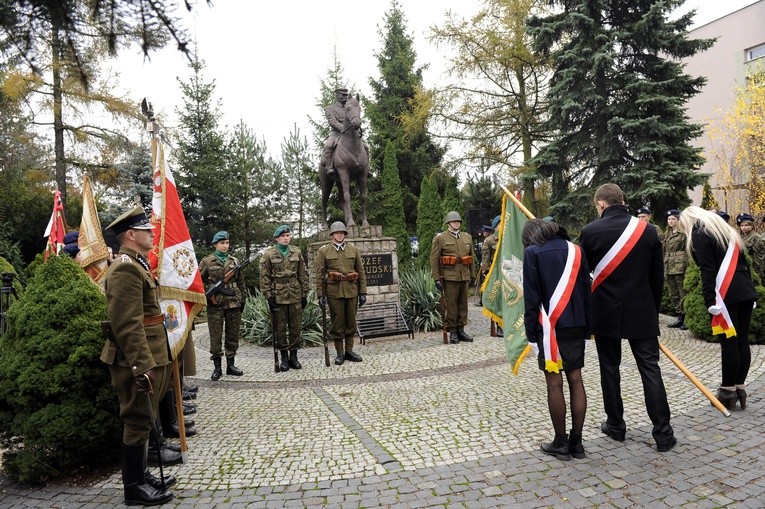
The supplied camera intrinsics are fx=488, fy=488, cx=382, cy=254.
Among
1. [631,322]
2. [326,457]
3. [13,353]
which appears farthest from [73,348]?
[631,322]

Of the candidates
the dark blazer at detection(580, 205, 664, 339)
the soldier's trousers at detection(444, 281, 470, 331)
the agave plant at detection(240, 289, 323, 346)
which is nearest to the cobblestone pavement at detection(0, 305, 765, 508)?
the dark blazer at detection(580, 205, 664, 339)

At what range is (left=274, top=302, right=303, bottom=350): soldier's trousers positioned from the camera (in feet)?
23.1

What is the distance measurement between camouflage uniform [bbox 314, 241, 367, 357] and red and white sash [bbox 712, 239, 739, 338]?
445 centimetres

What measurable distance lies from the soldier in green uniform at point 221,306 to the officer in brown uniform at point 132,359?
3.24 metres

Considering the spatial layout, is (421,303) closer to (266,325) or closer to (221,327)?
(266,325)

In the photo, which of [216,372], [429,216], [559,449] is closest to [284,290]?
[216,372]

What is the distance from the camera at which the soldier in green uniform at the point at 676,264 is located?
27.9 feet

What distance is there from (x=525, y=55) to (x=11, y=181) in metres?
19.6

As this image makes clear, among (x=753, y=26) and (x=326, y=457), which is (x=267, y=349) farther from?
(x=753, y=26)

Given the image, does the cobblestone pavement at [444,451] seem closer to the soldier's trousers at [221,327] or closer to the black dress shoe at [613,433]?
the black dress shoe at [613,433]

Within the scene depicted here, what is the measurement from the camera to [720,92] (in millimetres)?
24234

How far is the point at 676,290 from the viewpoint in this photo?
28.6 ft

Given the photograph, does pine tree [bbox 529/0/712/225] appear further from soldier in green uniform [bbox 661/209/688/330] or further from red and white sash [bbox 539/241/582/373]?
red and white sash [bbox 539/241/582/373]

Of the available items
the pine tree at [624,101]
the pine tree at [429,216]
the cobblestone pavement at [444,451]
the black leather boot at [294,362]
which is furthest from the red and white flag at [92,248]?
the pine tree at [429,216]
